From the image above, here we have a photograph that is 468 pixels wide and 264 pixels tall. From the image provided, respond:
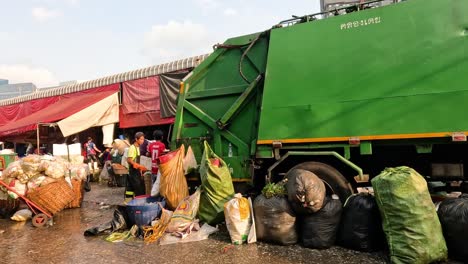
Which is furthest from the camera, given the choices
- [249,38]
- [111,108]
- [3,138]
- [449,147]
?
[3,138]

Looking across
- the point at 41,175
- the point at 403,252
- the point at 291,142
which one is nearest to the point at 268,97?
the point at 291,142

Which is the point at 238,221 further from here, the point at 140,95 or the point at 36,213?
the point at 140,95

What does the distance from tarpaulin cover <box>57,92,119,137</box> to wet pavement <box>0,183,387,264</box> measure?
6.15m

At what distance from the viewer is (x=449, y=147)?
3.94 meters

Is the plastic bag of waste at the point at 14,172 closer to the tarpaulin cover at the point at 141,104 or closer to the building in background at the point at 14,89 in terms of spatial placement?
the tarpaulin cover at the point at 141,104

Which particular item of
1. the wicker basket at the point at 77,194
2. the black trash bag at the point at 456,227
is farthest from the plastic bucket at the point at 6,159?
the black trash bag at the point at 456,227

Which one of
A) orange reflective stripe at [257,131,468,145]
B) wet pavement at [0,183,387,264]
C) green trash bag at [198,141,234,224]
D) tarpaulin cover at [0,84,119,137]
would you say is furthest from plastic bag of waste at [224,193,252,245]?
tarpaulin cover at [0,84,119,137]

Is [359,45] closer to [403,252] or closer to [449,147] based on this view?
[449,147]

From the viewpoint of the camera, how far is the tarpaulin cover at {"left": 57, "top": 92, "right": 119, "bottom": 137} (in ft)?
37.2

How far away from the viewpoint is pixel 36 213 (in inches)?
232

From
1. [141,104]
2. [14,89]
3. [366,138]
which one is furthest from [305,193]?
[14,89]

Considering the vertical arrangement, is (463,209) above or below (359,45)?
below

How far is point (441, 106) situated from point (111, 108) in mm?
10752

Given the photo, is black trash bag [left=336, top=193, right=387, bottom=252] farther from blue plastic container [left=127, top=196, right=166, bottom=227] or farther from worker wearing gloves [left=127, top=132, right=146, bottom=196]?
worker wearing gloves [left=127, top=132, right=146, bottom=196]
